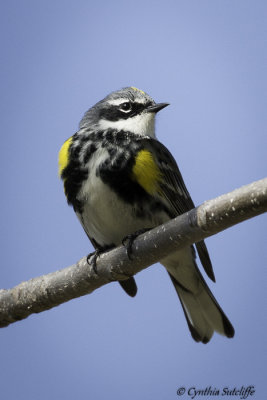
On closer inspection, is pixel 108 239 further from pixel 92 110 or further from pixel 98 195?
pixel 92 110

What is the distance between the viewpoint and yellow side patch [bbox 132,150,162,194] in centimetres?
486

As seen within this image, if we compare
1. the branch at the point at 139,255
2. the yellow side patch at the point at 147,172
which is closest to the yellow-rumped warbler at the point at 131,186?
the yellow side patch at the point at 147,172

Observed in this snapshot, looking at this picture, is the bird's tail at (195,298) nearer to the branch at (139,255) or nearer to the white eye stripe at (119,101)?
the branch at (139,255)

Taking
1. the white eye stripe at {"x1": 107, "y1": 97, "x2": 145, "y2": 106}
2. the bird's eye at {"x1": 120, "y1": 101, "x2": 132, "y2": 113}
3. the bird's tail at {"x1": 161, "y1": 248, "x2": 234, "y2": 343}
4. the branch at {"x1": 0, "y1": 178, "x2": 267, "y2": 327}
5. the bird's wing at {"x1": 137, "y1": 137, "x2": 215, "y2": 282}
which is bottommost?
the bird's tail at {"x1": 161, "y1": 248, "x2": 234, "y2": 343}

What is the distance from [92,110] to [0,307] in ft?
7.91

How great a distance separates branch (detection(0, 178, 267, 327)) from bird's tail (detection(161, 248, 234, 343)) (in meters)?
Result: 1.34

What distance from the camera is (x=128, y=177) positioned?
4836 millimetres

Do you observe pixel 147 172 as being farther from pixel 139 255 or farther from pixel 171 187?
pixel 139 255

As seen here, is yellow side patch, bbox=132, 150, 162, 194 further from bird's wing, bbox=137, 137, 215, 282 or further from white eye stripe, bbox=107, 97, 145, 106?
white eye stripe, bbox=107, 97, 145, 106

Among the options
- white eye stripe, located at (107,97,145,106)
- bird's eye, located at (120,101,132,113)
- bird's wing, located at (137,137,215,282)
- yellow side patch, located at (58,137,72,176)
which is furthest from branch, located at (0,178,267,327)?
white eye stripe, located at (107,97,145,106)

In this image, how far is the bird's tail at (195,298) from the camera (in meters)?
5.53

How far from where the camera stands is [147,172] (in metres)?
4.91

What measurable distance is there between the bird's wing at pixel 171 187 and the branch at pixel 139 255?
3.27 feet

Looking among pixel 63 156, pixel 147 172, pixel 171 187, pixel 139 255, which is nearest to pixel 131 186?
pixel 147 172
